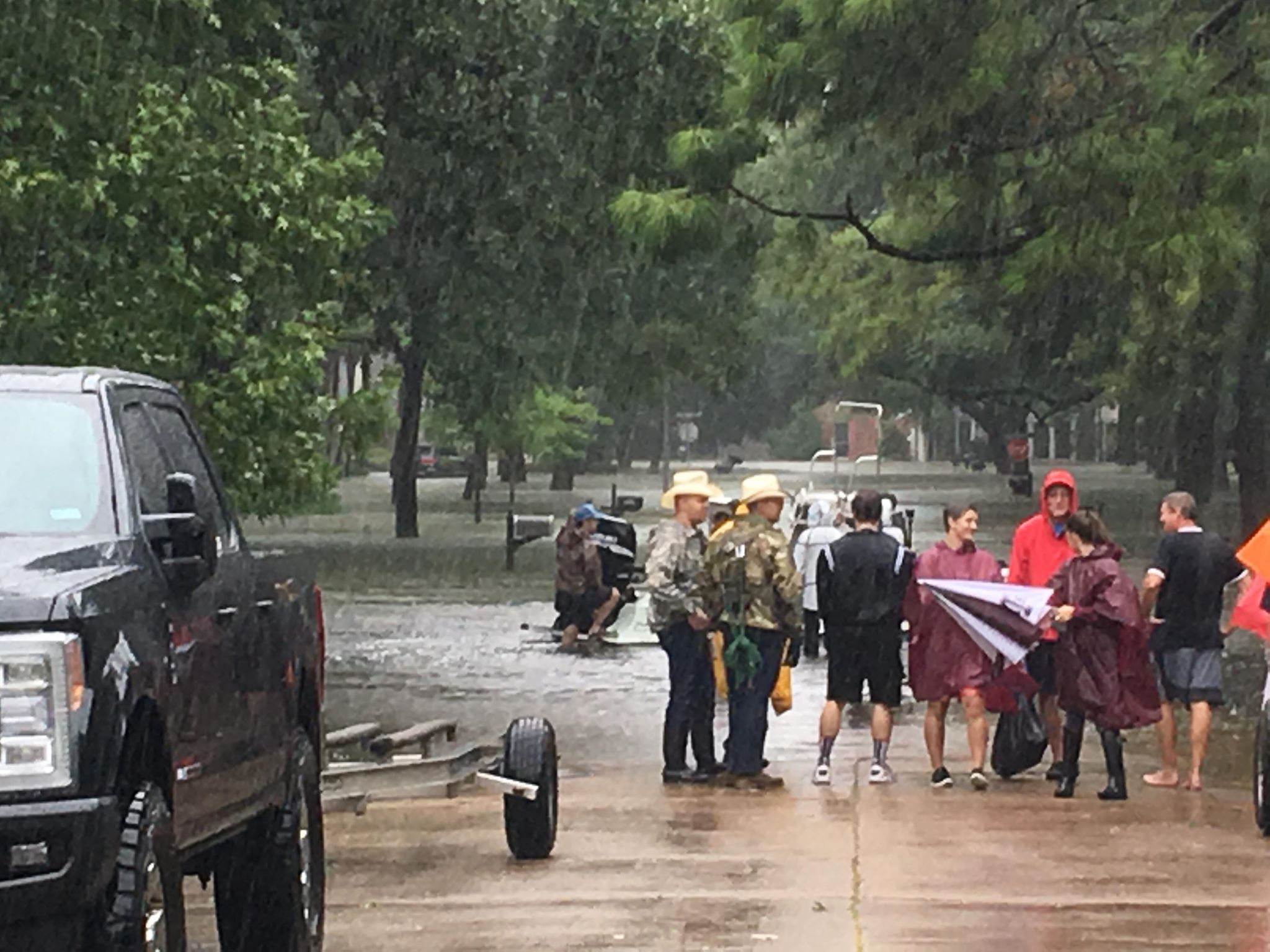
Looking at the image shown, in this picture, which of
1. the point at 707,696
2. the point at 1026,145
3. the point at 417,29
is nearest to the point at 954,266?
the point at 417,29

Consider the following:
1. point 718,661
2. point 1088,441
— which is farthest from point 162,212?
point 1088,441

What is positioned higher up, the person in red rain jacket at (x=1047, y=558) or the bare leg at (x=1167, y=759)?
the person in red rain jacket at (x=1047, y=558)

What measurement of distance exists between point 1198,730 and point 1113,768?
2.33 ft

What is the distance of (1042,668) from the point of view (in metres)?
15.9

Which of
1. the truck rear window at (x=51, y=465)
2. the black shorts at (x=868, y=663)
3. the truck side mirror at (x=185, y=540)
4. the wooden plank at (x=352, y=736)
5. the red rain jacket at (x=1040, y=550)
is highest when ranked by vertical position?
the truck rear window at (x=51, y=465)

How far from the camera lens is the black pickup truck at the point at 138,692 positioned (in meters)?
6.58

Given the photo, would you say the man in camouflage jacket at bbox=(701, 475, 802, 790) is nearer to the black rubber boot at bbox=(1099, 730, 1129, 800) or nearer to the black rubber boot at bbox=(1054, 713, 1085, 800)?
the black rubber boot at bbox=(1054, 713, 1085, 800)

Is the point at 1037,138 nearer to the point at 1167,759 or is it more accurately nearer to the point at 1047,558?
the point at 1047,558

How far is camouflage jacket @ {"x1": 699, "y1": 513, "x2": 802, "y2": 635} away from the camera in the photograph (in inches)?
607

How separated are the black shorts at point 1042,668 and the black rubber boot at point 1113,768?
23.4 inches

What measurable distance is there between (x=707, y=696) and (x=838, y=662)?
30.8 inches

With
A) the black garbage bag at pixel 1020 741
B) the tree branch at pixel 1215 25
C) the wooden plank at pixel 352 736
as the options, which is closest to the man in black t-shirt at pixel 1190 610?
the black garbage bag at pixel 1020 741

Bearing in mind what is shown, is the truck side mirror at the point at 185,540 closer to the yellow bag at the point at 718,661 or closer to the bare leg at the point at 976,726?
the yellow bag at the point at 718,661

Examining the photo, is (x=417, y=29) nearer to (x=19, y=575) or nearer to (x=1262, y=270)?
(x=1262, y=270)
